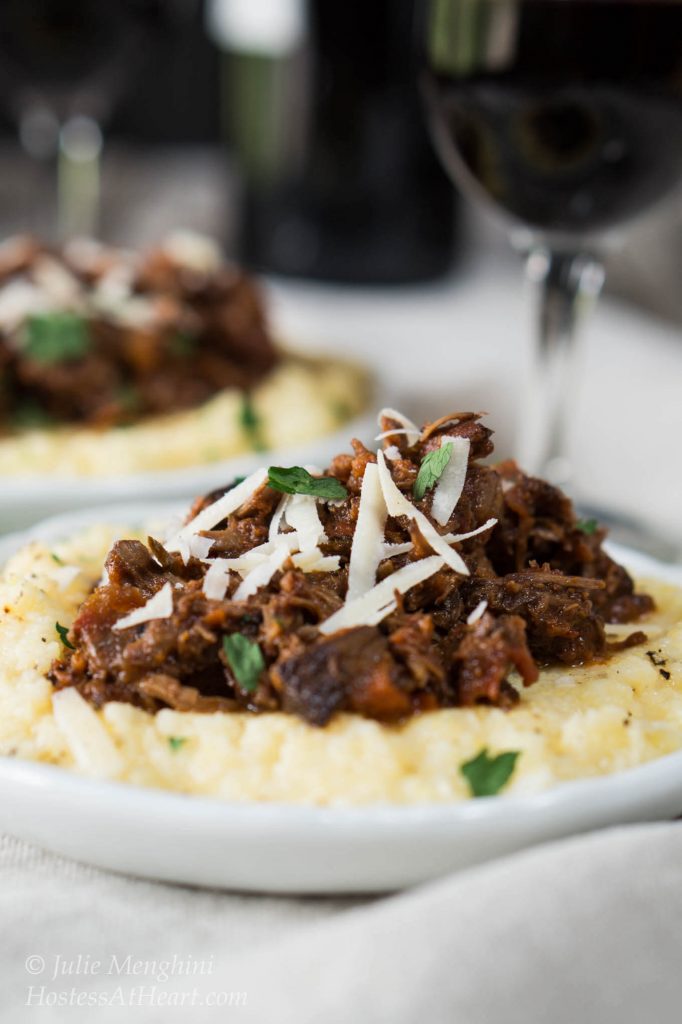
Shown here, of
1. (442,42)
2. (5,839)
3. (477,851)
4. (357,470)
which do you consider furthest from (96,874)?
(442,42)

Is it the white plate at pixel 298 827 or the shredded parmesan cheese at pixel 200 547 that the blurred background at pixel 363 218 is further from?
the white plate at pixel 298 827

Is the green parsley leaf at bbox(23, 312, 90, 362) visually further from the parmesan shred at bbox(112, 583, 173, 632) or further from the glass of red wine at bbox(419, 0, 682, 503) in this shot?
the parmesan shred at bbox(112, 583, 173, 632)

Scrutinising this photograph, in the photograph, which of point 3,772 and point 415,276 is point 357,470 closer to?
point 3,772

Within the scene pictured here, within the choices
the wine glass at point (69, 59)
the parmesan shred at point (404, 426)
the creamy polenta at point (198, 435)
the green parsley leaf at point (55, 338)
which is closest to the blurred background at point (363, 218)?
the wine glass at point (69, 59)

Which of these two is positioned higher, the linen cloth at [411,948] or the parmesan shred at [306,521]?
the parmesan shred at [306,521]

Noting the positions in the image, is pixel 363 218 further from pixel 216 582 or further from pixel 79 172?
pixel 216 582
